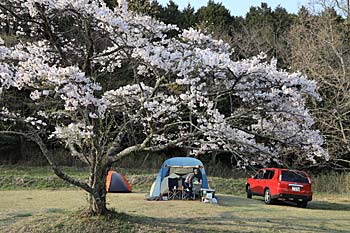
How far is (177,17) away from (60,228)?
71.9 feet

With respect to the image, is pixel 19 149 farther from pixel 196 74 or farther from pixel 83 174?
pixel 196 74

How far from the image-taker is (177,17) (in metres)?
27.5

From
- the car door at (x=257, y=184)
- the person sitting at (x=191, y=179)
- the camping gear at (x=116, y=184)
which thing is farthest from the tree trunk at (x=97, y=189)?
the car door at (x=257, y=184)

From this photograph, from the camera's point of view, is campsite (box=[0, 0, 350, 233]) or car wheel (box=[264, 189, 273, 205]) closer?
campsite (box=[0, 0, 350, 233])

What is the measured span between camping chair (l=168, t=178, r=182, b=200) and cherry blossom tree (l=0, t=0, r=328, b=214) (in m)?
5.25

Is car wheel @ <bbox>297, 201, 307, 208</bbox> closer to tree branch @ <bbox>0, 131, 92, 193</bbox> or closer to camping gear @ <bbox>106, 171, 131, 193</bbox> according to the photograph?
camping gear @ <bbox>106, 171, 131, 193</bbox>

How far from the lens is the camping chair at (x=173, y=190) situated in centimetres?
1306

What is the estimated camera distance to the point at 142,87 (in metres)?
7.69

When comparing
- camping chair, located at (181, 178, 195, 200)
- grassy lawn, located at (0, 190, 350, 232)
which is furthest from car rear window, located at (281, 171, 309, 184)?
camping chair, located at (181, 178, 195, 200)

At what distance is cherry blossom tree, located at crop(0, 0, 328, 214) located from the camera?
641cm

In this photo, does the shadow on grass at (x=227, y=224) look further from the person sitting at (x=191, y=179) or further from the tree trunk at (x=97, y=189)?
the person sitting at (x=191, y=179)

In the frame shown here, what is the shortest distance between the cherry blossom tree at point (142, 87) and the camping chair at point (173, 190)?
5.25m

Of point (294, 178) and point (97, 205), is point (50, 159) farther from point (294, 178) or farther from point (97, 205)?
point (294, 178)

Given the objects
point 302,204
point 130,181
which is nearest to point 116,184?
point 130,181
